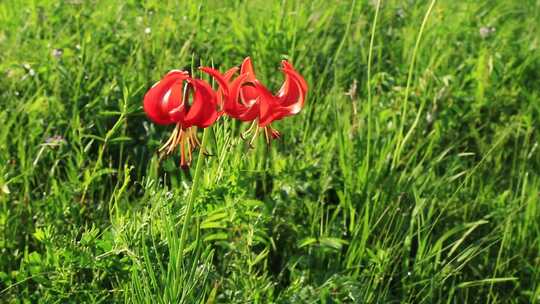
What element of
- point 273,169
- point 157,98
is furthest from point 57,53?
point 157,98

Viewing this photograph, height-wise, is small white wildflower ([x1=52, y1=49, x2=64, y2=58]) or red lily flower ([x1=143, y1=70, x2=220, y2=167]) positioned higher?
red lily flower ([x1=143, y1=70, x2=220, y2=167])

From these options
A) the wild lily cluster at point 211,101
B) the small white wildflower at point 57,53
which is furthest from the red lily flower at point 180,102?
the small white wildflower at point 57,53

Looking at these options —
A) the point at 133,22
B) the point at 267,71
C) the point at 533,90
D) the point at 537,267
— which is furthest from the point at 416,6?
the point at 537,267

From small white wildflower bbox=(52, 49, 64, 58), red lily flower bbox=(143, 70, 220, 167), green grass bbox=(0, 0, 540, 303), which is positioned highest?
red lily flower bbox=(143, 70, 220, 167)

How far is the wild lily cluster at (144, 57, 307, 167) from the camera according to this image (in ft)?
5.63

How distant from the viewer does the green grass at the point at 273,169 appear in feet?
7.32

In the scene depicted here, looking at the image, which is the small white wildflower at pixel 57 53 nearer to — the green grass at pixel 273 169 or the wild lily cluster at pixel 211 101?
the green grass at pixel 273 169

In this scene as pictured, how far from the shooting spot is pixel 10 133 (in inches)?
110

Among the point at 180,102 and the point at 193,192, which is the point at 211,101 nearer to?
the point at 180,102

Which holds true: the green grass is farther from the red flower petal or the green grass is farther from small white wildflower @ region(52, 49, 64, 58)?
the red flower petal

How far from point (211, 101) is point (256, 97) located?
126 millimetres

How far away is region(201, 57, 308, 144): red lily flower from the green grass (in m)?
0.22

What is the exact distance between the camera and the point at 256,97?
1.81 meters

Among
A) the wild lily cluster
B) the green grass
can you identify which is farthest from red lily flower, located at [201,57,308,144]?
the green grass
